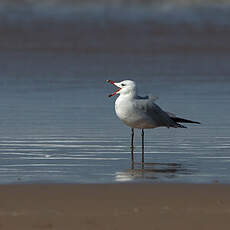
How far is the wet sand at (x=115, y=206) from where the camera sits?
6289 millimetres

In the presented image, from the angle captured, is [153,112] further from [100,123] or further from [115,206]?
[115,206]

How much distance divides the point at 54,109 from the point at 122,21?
14.2 m

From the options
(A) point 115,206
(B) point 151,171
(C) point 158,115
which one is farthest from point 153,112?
(A) point 115,206

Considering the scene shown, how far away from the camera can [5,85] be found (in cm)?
1498

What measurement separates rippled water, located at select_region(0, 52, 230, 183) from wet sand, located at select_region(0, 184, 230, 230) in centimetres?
35

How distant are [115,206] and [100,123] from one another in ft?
14.3

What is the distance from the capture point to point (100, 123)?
11133 mm

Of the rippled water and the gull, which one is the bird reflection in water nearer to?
the rippled water

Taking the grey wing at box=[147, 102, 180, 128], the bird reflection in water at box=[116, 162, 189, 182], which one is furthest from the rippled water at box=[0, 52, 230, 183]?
the grey wing at box=[147, 102, 180, 128]

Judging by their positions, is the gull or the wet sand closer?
the wet sand

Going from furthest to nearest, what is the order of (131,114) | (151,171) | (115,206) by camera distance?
(131,114) < (151,171) < (115,206)

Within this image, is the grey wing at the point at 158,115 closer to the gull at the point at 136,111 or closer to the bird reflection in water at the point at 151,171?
the gull at the point at 136,111

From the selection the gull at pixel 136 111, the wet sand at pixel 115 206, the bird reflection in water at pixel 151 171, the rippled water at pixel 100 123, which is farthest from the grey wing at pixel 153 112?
the wet sand at pixel 115 206

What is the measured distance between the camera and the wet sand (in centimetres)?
629
